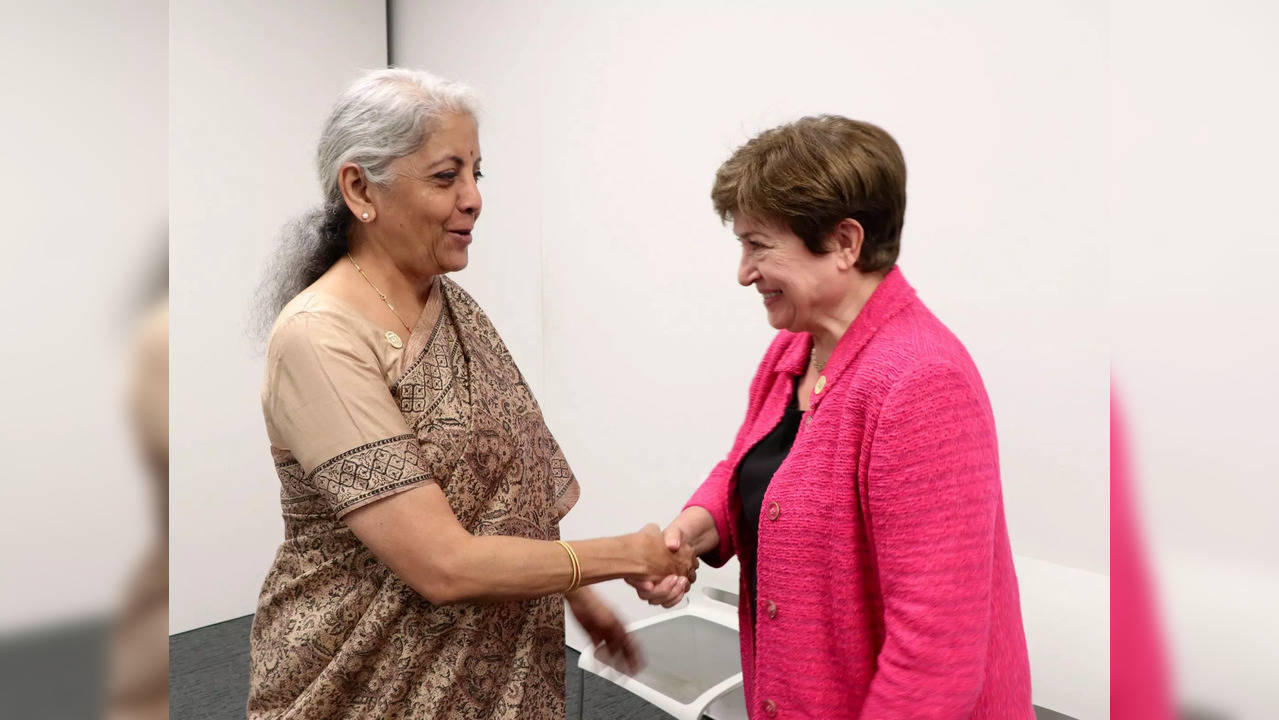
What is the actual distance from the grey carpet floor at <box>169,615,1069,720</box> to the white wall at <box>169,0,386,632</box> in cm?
20

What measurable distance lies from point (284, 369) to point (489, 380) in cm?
34

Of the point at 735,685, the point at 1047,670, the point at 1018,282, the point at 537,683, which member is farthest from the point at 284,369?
the point at 1047,670

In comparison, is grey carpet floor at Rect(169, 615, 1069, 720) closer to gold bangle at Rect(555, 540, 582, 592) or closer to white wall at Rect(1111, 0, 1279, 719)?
gold bangle at Rect(555, 540, 582, 592)

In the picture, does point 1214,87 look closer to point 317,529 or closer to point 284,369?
point 284,369

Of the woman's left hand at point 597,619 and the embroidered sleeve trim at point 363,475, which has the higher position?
the embroidered sleeve trim at point 363,475

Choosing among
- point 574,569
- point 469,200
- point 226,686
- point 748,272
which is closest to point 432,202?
point 469,200

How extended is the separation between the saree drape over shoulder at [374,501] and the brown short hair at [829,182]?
55cm

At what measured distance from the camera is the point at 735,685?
2.32 meters

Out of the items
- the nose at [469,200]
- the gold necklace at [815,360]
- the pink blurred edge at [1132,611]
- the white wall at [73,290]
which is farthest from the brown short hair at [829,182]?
the white wall at [73,290]

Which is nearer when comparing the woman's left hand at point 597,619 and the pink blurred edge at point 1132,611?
the pink blurred edge at point 1132,611

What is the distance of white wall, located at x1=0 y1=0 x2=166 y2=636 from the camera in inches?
10.3

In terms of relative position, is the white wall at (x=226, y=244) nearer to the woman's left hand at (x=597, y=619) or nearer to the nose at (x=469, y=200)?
the woman's left hand at (x=597, y=619)

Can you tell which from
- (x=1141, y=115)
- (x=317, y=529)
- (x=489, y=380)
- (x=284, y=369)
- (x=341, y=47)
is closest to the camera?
(x=1141, y=115)

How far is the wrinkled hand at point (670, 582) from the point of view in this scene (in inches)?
63.9
